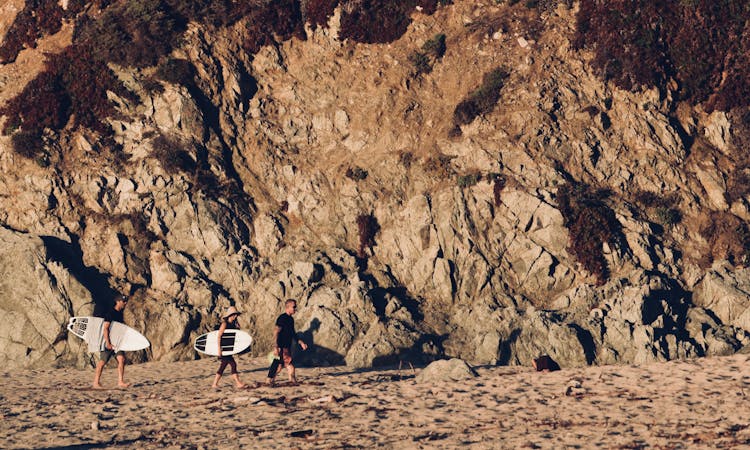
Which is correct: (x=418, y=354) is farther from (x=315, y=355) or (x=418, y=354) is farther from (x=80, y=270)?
(x=80, y=270)

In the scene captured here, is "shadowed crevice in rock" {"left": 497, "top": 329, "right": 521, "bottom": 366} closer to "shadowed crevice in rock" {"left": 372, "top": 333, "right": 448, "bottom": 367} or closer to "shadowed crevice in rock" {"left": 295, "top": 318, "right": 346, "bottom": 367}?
"shadowed crevice in rock" {"left": 372, "top": 333, "right": 448, "bottom": 367}

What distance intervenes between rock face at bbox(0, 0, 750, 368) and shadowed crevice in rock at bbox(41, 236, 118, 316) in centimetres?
7

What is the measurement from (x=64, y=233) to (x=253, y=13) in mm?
11973

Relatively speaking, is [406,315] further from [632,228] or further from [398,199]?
[632,228]

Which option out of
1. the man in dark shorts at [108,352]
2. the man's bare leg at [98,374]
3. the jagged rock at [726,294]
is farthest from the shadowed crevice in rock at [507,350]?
the man's bare leg at [98,374]

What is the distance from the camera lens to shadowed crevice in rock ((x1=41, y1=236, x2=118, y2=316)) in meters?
23.3

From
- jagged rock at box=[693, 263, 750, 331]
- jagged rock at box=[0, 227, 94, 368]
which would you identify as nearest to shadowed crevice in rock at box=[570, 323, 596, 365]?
jagged rock at box=[693, 263, 750, 331]

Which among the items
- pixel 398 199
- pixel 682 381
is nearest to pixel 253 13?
pixel 398 199

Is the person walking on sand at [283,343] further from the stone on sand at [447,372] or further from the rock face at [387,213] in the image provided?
the rock face at [387,213]

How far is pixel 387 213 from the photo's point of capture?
25922 mm

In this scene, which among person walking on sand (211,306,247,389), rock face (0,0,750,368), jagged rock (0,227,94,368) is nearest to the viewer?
person walking on sand (211,306,247,389)

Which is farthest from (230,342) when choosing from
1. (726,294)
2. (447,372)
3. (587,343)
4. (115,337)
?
(726,294)

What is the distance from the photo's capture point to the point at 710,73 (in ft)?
90.0

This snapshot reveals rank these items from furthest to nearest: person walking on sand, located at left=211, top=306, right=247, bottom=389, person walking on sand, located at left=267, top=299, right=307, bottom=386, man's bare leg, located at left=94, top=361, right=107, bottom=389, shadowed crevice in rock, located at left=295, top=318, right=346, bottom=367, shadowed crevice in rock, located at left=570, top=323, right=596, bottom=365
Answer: shadowed crevice in rock, located at left=295, top=318, right=346, bottom=367, shadowed crevice in rock, located at left=570, top=323, right=596, bottom=365, man's bare leg, located at left=94, top=361, right=107, bottom=389, person walking on sand, located at left=211, top=306, right=247, bottom=389, person walking on sand, located at left=267, top=299, right=307, bottom=386
